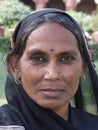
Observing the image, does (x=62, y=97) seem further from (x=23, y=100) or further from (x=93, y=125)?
(x=93, y=125)

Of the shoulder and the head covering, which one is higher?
the head covering

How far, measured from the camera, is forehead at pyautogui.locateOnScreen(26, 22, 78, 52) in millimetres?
1891

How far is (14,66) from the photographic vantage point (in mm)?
2049

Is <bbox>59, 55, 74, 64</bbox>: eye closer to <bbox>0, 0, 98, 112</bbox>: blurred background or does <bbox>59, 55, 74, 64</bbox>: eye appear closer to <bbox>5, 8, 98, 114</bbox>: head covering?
<bbox>5, 8, 98, 114</bbox>: head covering

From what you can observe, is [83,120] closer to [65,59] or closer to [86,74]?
[86,74]

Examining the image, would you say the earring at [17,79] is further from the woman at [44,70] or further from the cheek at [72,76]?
the cheek at [72,76]

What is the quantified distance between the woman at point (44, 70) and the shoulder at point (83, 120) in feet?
0.26

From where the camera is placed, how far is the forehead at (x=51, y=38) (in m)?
1.89

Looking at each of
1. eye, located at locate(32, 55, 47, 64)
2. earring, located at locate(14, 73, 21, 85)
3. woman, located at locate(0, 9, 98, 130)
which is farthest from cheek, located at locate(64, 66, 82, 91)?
earring, located at locate(14, 73, 21, 85)

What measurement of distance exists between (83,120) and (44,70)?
439mm

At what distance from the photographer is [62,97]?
1.89 metres

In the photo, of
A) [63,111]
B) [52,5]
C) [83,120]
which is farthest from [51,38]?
[52,5]

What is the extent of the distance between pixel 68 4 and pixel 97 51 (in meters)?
7.74

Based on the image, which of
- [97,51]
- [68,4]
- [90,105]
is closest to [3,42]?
[97,51]
